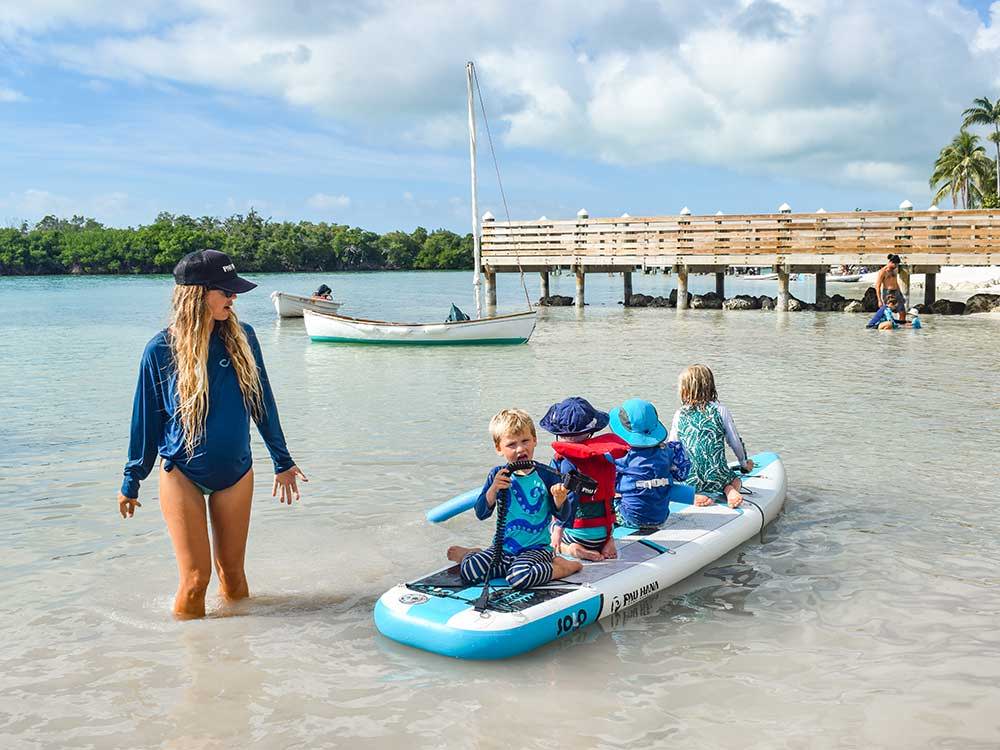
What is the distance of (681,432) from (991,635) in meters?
2.44

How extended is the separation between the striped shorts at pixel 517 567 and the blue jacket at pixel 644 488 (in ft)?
3.97

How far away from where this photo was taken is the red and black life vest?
5105 mm

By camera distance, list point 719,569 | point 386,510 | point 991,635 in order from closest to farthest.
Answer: point 991,635, point 719,569, point 386,510

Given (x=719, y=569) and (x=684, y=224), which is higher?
(x=684, y=224)

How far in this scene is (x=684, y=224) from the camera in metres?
31.5

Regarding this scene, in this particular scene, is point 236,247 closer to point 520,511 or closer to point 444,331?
point 444,331

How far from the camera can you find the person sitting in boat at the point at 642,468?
19.3 feet

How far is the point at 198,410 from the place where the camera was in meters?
4.45

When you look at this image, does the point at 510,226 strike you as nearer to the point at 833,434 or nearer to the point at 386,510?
the point at 833,434

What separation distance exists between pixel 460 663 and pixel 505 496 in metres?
0.89

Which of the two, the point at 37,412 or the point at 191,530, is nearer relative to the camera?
the point at 191,530

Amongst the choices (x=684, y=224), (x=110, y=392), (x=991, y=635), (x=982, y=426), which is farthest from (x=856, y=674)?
(x=684, y=224)

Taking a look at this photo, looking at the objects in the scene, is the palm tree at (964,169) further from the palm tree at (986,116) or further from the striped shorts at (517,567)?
the striped shorts at (517,567)

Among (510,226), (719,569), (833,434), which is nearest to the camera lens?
(719,569)
